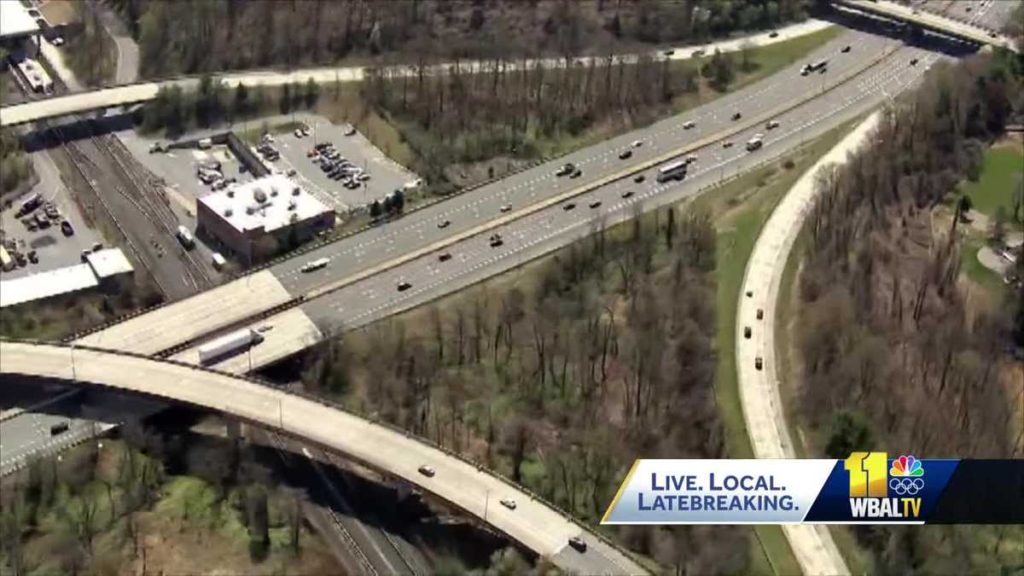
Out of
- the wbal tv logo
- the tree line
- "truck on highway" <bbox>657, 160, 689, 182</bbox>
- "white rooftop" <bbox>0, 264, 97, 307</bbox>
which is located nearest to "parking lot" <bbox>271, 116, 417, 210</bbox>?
the tree line

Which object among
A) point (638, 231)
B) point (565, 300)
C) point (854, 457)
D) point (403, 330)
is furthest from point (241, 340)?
point (854, 457)

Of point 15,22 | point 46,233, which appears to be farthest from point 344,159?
point 15,22

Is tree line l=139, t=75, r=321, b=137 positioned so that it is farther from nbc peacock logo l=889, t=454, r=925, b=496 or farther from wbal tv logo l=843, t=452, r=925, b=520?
nbc peacock logo l=889, t=454, r=925, b=496

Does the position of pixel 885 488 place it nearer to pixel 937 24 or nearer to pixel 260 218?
pixel 260 218

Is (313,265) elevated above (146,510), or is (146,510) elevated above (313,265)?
(313,265)

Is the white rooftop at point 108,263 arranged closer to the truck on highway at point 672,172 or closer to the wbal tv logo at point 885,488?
the truck on highway at point 672,172

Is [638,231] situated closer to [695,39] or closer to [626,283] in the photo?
[626,283]
